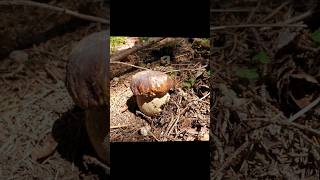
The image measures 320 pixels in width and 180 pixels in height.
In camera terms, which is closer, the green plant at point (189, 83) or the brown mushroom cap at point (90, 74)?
the brown mushroom cap at point (90, 74)

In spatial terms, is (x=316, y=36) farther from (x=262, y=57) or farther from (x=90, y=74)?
(x=90, y=74)

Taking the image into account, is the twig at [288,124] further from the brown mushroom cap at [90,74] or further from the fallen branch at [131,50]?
the brown mushroom cap at [90,74]

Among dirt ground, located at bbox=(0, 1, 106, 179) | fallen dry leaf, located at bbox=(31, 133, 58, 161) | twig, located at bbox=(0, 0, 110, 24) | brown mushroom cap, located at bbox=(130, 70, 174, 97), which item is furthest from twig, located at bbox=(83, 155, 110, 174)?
twig, located at bbox=(0, 0, 110, 24)

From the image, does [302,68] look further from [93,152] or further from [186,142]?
[93,152]

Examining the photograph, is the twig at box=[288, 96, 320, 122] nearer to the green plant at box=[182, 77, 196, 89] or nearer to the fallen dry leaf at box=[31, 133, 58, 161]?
the green plant at box=[182, 77, 196, 89]

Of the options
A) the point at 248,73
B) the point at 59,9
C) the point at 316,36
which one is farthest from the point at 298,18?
the point at 59,9

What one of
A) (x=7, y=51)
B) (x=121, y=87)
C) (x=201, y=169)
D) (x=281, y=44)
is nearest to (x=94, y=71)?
(x=121, y=87)

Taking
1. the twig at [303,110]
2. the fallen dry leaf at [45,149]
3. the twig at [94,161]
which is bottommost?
the twig at [94,161]

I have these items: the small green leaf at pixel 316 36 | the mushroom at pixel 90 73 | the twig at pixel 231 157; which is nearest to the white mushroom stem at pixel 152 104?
the mushroom at pixel 90 73
